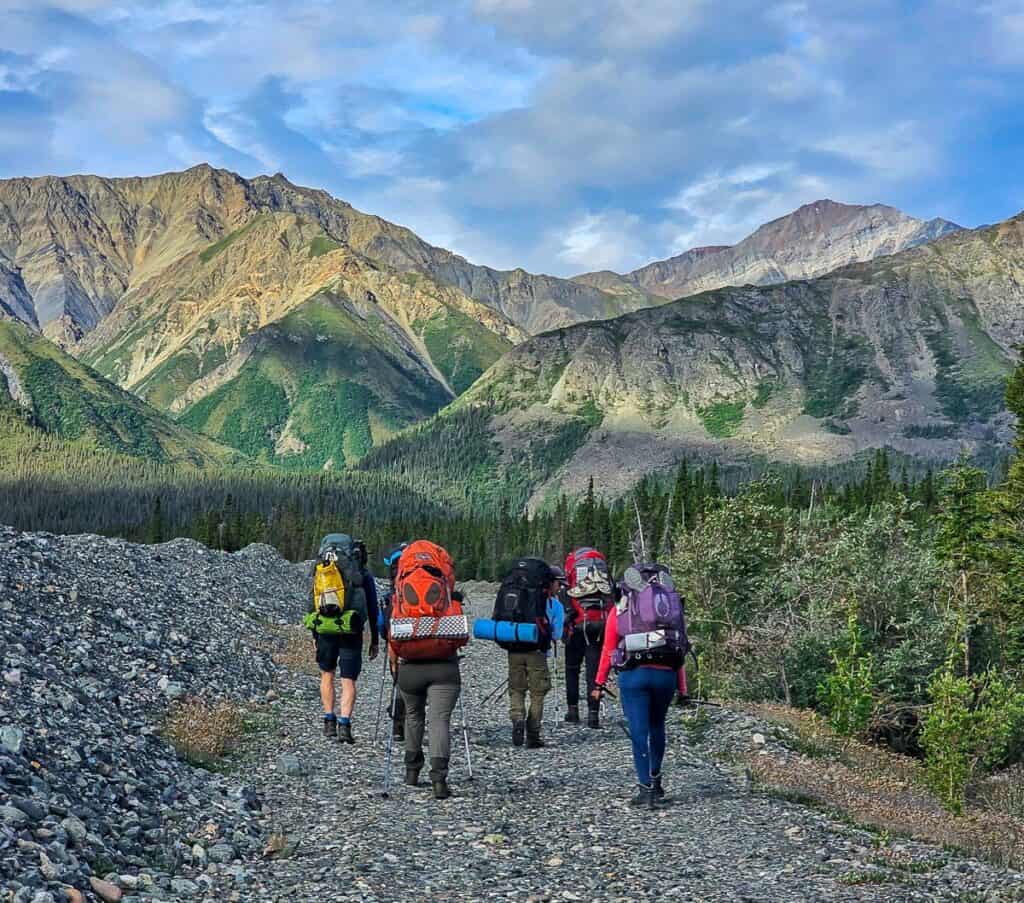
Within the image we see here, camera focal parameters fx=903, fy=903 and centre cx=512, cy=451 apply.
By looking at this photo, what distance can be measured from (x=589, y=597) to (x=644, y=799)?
6.90m

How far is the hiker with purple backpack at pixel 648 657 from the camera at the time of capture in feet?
41.7

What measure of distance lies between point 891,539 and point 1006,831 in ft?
60.9

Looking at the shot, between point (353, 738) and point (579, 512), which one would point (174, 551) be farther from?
A: point (579, 512)

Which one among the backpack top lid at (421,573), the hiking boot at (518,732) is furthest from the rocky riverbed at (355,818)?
the backpack top lid at (421,573)

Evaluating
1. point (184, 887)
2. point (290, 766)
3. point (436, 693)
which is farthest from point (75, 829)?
A: point (290, 766)

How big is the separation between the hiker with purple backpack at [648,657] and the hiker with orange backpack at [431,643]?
2333mm

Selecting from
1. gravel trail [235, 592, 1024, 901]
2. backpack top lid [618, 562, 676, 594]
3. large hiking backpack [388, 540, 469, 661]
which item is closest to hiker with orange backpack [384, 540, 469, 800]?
large hiking backpack [388, 540, 469, 661]

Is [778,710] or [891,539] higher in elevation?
[891,539]

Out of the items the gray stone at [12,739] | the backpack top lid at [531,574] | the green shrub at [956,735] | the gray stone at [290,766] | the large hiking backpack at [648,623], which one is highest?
the backpack top lid at [531,574]

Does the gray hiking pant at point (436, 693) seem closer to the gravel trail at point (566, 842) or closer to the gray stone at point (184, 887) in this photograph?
the gravel trail at point (566, 842)

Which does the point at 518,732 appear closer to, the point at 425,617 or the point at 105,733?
the point at 425,617

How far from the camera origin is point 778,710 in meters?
23.9

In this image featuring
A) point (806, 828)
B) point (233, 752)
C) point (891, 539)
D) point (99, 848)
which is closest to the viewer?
point (99, 848)

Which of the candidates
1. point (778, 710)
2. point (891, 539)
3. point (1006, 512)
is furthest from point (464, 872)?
point (1006, 512)
